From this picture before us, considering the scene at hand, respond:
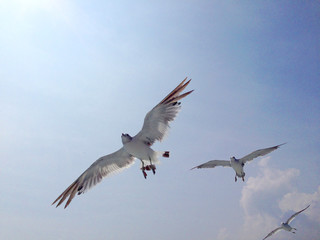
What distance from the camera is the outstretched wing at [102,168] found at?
19906mm

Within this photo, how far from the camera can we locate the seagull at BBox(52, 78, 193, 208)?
16766mm

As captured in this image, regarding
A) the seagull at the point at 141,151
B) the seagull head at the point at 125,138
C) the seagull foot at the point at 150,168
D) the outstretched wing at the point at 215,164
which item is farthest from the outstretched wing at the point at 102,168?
the outstretched wing at the point at 215,164

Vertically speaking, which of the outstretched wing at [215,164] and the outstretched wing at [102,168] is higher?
the outstretched wing at [215,164]

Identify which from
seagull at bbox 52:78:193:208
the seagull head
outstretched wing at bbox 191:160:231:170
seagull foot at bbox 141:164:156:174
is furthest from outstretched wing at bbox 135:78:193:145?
outstretched wing at bbox 191:160:231:170

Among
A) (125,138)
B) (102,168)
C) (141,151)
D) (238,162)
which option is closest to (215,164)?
(238,162)

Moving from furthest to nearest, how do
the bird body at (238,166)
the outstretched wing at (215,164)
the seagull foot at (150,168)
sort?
1. the outstretched wing at (215,164)
2. the bird body at (238,166)
3. the seagull foot at (150,168)

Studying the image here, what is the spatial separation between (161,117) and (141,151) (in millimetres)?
2349

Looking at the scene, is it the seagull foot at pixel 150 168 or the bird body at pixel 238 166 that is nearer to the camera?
the seagull foot at pixel 150 168

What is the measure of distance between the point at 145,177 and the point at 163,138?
2.32 metres

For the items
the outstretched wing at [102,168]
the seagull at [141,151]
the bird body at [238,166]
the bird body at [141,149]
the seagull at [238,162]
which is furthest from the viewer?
the bird body at [238,166]

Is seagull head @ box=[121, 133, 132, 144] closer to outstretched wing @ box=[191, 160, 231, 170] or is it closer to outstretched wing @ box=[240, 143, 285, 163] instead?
outstretched wing @ box=[191, 160, 231, 170]

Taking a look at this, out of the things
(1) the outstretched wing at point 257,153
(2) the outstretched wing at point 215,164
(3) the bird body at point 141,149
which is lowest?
(3) the bird body at point 141,149

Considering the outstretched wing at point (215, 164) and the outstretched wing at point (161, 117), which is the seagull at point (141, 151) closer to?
the outstretched wing at point (161, 117)

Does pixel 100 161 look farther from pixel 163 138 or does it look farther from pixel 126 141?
pixel 163 138
